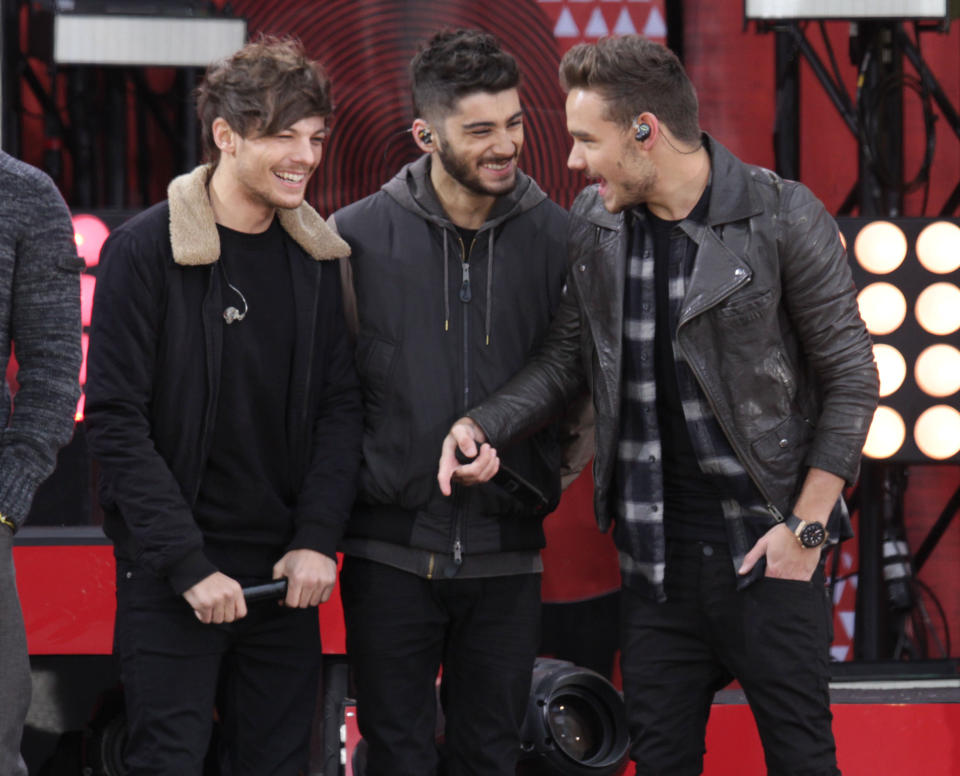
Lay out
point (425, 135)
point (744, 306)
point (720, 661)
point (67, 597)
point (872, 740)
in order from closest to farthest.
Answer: point (744, 306) → point (720, 661) → point (425, 135) → point (872, 740) → point (67, 597)

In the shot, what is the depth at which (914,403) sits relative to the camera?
3.48 meters

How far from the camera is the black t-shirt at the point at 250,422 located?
7.89 ft

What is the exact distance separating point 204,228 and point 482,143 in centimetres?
56

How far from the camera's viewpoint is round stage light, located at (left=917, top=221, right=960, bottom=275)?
349 centimetres

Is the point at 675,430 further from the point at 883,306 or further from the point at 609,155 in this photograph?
the point at 883,306

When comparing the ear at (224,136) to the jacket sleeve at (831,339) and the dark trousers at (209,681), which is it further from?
the jacket sleeve at (831,339)

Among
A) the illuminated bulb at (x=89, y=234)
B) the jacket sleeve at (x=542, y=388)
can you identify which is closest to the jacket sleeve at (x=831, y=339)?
the jacket sleeve at (x=542, y=388)

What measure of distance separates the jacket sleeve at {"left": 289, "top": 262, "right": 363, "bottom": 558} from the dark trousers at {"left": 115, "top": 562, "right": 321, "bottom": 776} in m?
0.16

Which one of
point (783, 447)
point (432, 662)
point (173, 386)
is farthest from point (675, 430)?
point (173, 386)

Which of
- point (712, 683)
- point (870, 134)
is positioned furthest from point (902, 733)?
point (870, 134)

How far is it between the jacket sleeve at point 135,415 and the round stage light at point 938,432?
1.95 metres

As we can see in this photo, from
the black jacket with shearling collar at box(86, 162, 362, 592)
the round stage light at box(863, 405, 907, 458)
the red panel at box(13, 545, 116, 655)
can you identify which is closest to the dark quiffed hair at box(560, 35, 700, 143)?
the black jacket with shearling collar at box(86, 162, 362, 592)

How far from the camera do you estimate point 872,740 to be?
308cm

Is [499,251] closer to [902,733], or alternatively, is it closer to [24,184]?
[24,184]
